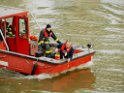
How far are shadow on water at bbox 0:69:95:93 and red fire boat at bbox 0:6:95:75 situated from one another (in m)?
0.30

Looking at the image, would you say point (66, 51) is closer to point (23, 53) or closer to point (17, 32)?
point (23, 53)

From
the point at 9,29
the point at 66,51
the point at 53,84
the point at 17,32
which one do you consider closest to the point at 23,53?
the point at 17,32

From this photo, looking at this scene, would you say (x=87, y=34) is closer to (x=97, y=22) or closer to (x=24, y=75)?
(x=97, y=22)

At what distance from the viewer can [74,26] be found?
85.0ft

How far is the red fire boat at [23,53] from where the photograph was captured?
15516 millimetres

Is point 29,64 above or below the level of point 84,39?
above

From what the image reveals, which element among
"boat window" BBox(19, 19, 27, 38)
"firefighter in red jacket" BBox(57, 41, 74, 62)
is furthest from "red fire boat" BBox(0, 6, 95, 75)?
"firefighter in red jacket" BBox(57, 41, 74, 62)

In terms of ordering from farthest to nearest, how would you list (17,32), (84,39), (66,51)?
(84,39)
(17,32)
(66,51)

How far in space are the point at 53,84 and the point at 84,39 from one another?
23.9ft

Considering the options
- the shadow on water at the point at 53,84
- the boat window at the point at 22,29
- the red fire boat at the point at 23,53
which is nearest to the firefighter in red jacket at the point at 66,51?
the red fire boat at the point at 23,53

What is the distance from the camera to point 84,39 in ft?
74.2

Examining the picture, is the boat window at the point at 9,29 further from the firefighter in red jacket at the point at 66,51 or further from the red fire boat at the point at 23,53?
the firefighter in red jacket at the point at 66,51

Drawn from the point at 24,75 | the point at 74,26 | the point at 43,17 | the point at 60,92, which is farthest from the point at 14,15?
the point at 43,17

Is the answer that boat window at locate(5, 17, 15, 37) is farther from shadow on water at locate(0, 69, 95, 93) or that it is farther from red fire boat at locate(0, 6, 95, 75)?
shadow on water at locate(0, 69, 95, 93)
